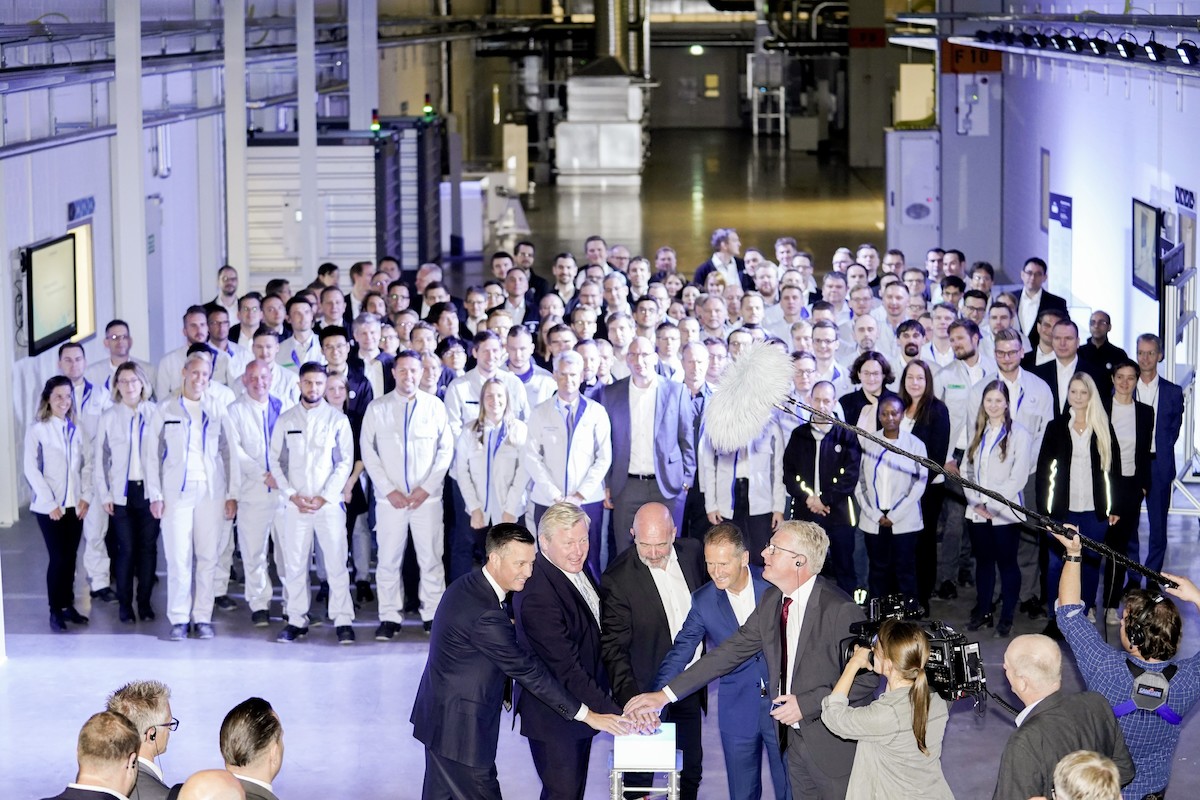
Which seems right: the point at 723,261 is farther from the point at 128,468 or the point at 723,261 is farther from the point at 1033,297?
the point at 128,468

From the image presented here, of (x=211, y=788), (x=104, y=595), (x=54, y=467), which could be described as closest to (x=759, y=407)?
(x=211, y=788)

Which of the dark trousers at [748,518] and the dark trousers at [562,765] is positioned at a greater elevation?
the dark trousers at [748,518]

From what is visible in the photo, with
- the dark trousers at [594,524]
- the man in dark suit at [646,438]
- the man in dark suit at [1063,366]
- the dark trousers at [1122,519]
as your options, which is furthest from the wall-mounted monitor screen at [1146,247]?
the dark trousers at [594,524]

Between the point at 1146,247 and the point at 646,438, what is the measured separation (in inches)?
239

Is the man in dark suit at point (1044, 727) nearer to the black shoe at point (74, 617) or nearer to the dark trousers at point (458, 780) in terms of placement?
the dark trousers at point (458, 780)

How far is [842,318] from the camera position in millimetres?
11797

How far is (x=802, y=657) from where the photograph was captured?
5539mm

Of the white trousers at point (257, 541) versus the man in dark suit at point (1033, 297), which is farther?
the man in dark suit at point (1033, 297)

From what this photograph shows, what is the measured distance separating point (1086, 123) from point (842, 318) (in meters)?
5.44

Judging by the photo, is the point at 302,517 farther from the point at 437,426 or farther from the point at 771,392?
the point at 771,392

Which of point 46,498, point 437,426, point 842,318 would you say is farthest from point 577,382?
point 842,318

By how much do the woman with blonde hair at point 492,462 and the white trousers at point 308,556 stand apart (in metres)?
0.71

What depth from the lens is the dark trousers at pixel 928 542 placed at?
9.03 m

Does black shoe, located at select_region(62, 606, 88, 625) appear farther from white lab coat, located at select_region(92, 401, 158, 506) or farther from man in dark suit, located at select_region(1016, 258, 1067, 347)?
man in dark suit, located at select_region(1016, 258, 1067, 347)
